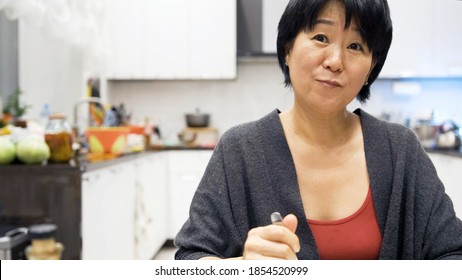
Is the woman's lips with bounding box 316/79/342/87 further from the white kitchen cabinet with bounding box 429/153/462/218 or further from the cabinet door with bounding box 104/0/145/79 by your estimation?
the cabinet door with bounding box 104/0/145/79

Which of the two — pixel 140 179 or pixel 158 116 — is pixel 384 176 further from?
pixel 158 116

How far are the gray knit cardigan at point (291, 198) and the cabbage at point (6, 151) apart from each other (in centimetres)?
91

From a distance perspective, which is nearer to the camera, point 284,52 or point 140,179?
point 284,52

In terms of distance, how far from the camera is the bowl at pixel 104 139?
1949 mm

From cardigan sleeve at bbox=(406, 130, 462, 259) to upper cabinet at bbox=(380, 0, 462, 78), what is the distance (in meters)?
0.24

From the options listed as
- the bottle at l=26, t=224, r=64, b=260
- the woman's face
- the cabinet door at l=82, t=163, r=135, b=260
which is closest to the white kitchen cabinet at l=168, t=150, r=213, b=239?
the cabinet door at l=82, t=163, r=135, b=260

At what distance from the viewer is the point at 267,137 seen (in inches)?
28.8

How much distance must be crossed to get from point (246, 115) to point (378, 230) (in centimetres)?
281

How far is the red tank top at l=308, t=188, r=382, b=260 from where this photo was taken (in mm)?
679

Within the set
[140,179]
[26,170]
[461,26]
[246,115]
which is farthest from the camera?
[246,115]

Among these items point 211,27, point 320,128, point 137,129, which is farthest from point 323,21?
point 137,129

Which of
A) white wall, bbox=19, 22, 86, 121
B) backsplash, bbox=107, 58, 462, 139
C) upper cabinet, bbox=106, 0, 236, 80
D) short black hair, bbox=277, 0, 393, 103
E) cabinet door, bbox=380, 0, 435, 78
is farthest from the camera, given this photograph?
backsplash, bbox=107, 58, 462, 139

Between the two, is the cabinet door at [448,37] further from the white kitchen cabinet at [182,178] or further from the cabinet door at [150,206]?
the cabinet door at [150,206]

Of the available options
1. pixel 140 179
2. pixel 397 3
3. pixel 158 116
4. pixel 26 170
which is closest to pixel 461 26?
pixel 397 3
